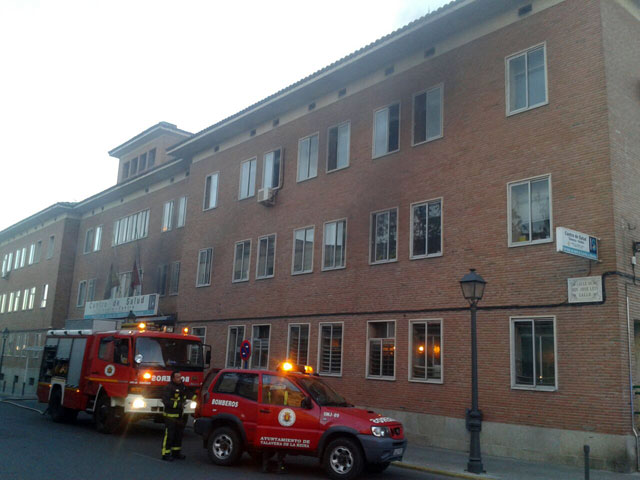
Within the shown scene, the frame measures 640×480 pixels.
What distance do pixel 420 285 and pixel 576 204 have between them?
4.82m

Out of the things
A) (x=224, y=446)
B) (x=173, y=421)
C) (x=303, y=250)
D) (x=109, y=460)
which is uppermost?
(x=303, y=250)

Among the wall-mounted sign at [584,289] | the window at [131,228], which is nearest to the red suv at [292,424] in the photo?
the wall-mounted sign at [584,289]

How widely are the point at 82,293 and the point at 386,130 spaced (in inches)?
1127

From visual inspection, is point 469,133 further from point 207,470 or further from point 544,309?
point 207,470

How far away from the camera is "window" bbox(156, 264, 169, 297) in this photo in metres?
31.7

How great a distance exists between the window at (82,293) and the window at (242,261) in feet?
63.6

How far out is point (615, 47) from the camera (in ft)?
48.3

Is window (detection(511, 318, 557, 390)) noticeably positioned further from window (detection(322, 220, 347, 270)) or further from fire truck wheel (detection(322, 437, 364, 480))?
window (detection(322, 220, 347, 270))

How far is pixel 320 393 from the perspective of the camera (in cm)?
1175

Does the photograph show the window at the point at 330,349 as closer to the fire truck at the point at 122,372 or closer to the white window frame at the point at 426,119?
the fire truck at the point at 122,372

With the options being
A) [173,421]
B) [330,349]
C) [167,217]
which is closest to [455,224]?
[330,349]

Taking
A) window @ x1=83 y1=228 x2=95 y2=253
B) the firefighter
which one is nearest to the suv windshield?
the firefighter

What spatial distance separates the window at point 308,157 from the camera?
22.1 meters

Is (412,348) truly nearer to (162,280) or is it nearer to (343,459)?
(343,459)
